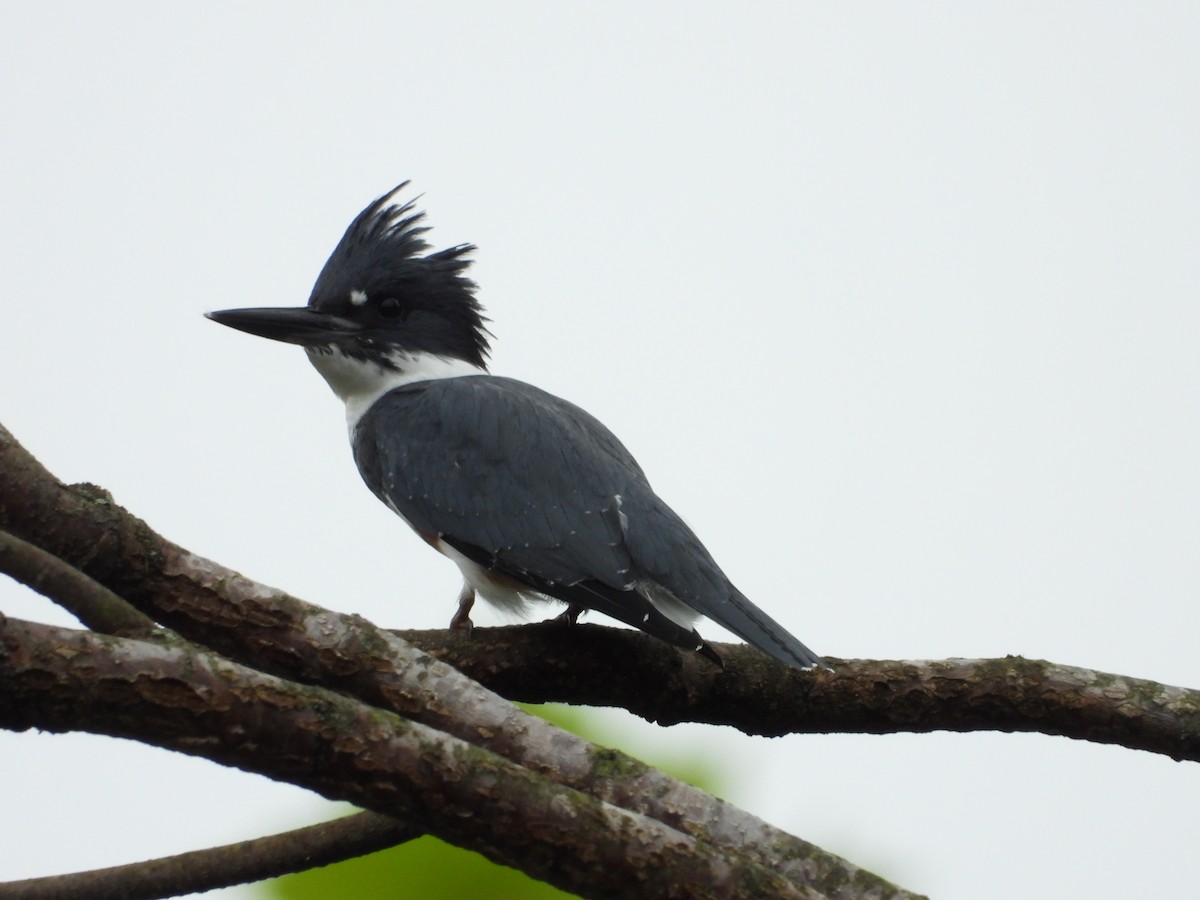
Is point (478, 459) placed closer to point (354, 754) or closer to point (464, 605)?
point (464, 605)

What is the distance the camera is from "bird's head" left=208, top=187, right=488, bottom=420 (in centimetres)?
352

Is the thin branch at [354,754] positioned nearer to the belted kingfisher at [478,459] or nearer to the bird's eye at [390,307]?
the belted kingfisher at [478,459]

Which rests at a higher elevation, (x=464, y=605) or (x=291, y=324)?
(x=291, y=324)

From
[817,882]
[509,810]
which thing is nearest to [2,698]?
[509,810]

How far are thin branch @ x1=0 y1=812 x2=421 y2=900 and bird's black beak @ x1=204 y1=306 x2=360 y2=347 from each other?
1.52 meters

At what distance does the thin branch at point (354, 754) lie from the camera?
4.71 ft

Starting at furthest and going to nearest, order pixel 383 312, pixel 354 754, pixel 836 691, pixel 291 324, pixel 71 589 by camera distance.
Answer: pixel 383 312 < pixel 291 324 < pixel 836 691 < pixel 71 589 < pixel 354 754

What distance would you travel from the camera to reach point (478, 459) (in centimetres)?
312

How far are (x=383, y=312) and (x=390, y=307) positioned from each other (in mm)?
26

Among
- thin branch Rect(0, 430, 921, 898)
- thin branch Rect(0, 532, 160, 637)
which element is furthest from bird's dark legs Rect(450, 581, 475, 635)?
thin branch Rect(0, 532, 160, 637)

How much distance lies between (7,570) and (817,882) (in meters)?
1.21

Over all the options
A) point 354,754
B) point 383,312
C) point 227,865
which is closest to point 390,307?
point 383,312

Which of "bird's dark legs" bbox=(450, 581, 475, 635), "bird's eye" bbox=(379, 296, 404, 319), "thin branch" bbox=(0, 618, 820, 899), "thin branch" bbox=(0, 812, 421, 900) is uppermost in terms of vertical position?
"bird's eye" bbox=(379, 296, 404, 319)

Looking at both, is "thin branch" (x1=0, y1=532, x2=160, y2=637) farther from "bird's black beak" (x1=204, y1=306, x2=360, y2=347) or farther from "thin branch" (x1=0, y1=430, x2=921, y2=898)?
"bird's black beak" (x1=204, y1=306, x2=360, y2=347)
